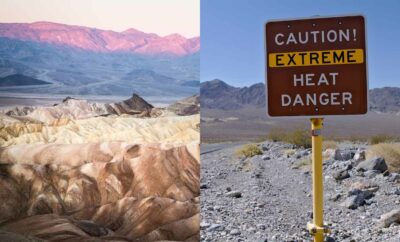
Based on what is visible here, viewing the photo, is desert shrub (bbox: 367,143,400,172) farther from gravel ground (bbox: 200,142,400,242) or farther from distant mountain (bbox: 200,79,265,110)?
distant mountain (bbox: 200,79,265,110)

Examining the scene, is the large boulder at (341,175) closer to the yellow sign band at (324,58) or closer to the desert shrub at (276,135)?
the desert shrub at (276,135)

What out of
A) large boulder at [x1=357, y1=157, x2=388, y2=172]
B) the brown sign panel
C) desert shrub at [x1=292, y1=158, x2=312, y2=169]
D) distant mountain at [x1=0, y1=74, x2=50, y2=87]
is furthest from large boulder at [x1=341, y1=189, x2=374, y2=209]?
the brown sign panel

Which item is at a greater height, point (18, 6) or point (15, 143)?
point (18, 6)

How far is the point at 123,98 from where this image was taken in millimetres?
5754

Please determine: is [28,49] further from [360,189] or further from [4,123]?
[360,189]

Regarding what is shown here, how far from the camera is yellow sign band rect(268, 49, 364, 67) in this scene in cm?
239

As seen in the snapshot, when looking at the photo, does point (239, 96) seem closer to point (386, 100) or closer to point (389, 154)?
point (386, 100)

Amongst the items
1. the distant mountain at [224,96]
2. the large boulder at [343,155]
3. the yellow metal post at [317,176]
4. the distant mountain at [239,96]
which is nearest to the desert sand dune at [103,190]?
the yellow metal post at [317,176]

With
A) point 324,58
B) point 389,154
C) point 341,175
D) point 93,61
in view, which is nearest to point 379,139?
point 389,154

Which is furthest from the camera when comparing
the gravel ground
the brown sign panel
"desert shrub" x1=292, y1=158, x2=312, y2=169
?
"desert shrub" x1=292, y1=158, x2=312, y2=169

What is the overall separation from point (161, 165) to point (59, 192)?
102cm

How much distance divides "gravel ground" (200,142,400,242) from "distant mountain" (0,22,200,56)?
1996mm

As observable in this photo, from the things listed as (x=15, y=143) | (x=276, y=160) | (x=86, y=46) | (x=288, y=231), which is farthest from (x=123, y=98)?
(x=276, y=160)

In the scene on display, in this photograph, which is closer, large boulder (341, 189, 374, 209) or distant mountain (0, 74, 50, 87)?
distant mountain (0, 74, 50, 87)
